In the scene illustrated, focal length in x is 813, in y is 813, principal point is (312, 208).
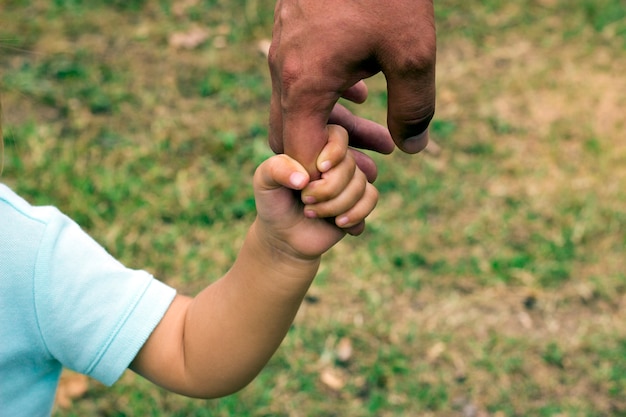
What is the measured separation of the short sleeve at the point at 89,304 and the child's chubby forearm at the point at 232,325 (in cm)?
4

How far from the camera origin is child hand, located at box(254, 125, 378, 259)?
106 centimetres

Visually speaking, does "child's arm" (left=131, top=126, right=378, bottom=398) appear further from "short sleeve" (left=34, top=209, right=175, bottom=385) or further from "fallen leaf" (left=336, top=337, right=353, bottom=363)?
"fallen leaf" (left=336, top=337, right=353, bottom=363)

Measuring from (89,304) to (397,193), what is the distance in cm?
185

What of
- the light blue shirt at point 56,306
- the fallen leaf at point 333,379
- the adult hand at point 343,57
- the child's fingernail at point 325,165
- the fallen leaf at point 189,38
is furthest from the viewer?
the fallen leaf at point 189,38

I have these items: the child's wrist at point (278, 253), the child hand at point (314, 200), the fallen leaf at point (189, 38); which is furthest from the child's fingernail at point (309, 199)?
the fallen leaf at point (189, 38)

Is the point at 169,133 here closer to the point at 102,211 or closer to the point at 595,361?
the point at 102,211

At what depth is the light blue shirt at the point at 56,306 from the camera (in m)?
1.21

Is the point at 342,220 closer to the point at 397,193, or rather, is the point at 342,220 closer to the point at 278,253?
the point at 278,253

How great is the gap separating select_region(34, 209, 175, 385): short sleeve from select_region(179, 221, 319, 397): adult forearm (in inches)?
3.1

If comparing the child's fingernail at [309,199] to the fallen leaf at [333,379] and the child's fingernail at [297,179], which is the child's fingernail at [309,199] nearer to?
the child's fingernail at [297,179]

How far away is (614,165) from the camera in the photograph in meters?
3.13

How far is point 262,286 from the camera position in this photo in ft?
4.09

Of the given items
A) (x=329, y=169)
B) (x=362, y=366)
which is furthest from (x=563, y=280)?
(x=329, y=169)

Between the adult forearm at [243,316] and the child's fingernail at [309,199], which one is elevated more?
the child's fingernail at [309,199]
